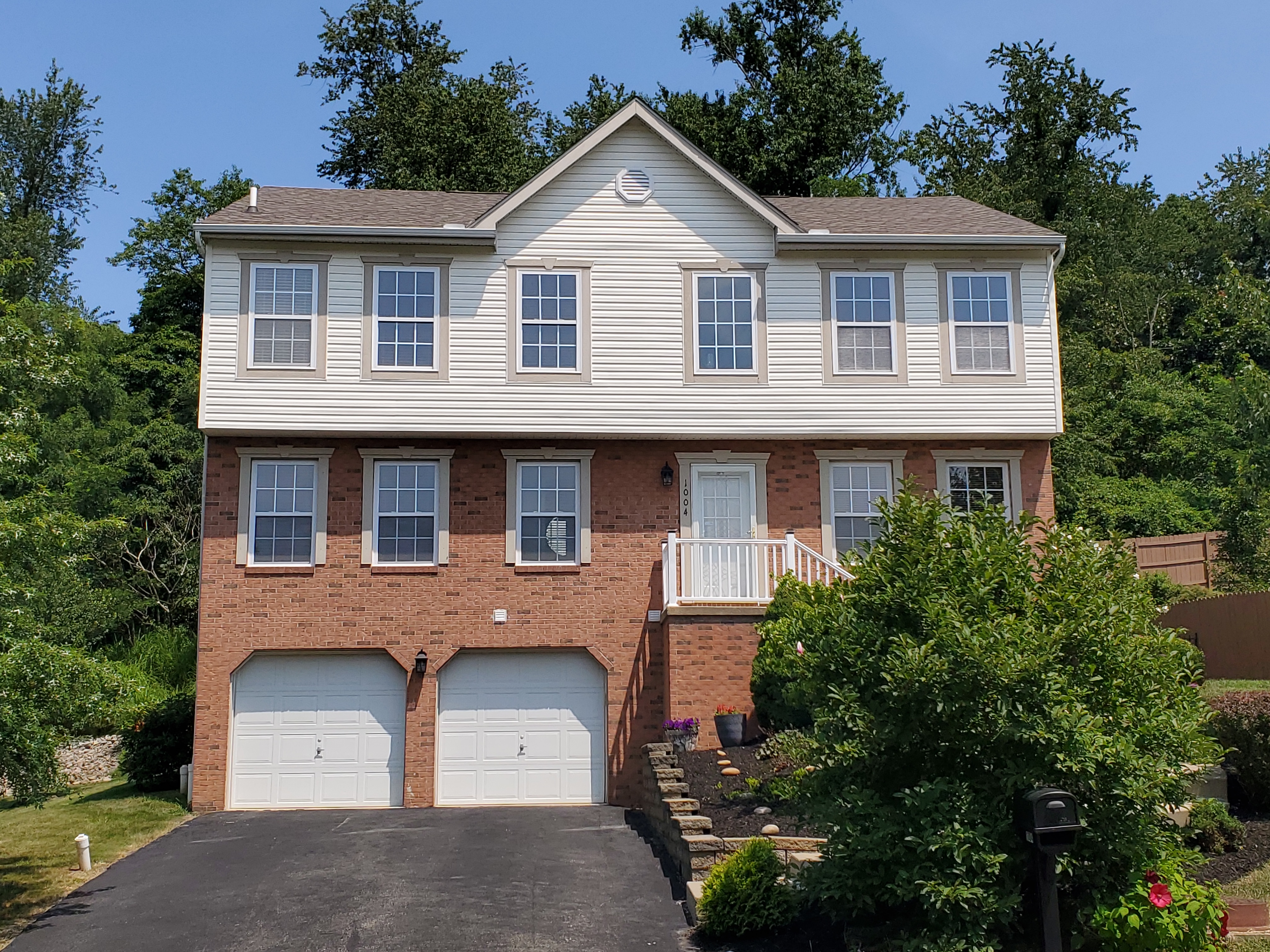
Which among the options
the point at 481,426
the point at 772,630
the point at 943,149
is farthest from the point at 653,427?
the point at 943,149

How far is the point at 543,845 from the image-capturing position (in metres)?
15.1

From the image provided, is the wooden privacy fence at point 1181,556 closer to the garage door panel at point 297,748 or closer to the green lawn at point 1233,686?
the green lawn at point 1233,686

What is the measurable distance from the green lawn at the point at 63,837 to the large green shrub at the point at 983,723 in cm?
849

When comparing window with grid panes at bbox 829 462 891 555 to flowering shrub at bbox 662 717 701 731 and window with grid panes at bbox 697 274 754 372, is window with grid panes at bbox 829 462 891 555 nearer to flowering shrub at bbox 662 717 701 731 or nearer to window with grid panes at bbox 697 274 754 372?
window with grid panes at bbox 697 274 754 372

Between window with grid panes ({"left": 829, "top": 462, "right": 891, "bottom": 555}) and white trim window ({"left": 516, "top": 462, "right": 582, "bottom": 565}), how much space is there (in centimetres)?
402

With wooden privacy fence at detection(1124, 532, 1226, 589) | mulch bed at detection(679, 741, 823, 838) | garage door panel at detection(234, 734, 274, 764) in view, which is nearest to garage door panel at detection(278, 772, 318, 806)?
garage door panel at detection(234, 734, 274, 764)

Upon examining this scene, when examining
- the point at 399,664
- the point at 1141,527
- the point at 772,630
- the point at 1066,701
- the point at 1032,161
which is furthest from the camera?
the point at 1032,161

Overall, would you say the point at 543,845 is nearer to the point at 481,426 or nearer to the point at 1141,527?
the point at 481,426

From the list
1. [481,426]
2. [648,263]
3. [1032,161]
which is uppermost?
[1032,161]

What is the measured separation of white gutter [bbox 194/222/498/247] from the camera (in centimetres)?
1847

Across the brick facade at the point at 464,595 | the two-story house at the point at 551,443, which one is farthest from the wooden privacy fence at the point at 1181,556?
the brick facade at the point at 464,595

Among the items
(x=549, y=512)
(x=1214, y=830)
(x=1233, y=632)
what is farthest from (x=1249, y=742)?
(x=549, y=512)

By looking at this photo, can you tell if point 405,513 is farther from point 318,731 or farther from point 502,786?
point 502,786

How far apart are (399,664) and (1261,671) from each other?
561 inches
